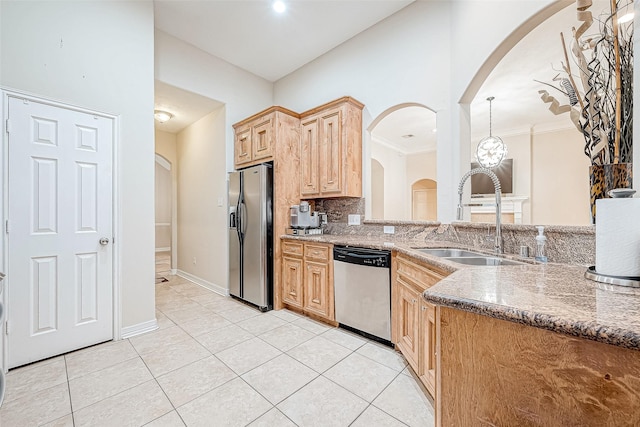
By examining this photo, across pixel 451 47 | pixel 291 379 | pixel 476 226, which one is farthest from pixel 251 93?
pixel 291 379

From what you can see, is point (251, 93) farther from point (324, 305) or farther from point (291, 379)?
point (291, 379)

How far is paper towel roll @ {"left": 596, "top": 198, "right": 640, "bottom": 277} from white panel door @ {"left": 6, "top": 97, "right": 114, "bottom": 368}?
3.22 meters

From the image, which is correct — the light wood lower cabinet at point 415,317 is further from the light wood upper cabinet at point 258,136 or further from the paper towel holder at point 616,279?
the light wood upper cabinet at point 258,136

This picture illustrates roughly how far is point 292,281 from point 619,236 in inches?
105

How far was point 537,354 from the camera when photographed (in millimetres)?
614

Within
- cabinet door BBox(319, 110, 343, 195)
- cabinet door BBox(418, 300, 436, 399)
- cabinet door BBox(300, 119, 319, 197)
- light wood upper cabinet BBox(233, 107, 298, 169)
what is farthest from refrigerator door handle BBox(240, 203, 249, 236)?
cabinet door BBox(418, 300, 436, 399)

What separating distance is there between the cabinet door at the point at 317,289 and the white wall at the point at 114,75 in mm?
1556

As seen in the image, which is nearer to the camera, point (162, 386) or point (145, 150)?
point (162, 386)

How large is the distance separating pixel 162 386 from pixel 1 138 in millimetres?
2104

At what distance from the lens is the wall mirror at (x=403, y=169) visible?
6220 millimetres

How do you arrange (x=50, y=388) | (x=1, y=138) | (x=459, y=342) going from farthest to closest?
1. (x=1, y=138)
2. (x=50, y=388)
3. (x=459, y=342)

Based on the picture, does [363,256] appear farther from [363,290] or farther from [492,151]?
[492,151]

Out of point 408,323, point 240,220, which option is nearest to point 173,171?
point 240,220

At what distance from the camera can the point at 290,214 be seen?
10.8 feet
